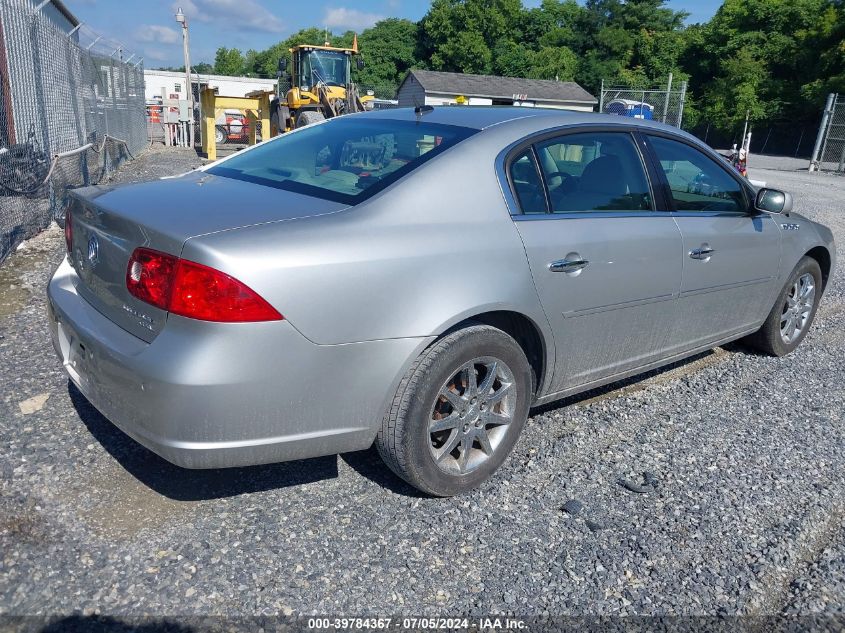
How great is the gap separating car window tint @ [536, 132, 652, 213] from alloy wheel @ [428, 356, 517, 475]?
2.79 ft

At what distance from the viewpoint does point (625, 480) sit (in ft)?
10.6

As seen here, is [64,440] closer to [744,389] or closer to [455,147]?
[455,147]

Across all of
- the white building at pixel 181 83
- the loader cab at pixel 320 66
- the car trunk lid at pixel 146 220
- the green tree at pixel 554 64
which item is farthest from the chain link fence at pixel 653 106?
the green tree at pixel 554 64

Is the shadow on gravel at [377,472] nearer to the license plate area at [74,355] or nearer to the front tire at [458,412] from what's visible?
the front tire at [458,412]

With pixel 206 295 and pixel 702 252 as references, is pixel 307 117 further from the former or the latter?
pixel 206 295

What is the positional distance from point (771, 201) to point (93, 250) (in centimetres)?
375

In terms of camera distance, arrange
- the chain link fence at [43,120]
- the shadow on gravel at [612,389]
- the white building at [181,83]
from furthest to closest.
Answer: the white building at [181,83]
the chain link fence at [43,120]
the shadow on gravel at [612,389]

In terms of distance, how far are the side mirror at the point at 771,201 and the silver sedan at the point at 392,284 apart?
1.07 ft

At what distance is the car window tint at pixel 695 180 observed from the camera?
3.85 metres

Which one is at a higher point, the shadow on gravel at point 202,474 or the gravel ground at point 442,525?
the gravel ground at point 442,525

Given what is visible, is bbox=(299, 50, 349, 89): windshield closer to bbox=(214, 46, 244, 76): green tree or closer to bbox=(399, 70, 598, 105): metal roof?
bbox=(399, 70, 598, 105): metal roof

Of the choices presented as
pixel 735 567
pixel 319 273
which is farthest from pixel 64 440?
pixel 735 567

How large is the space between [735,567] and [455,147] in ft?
6.68

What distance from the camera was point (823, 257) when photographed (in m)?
5.14
